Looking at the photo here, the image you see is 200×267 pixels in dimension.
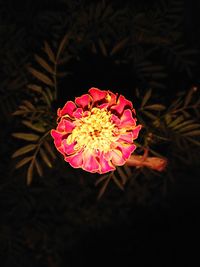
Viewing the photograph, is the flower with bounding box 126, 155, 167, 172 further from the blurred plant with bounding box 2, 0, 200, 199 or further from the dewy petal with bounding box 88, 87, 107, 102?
the dewy petal with bounding box 88, 87, 107, 102

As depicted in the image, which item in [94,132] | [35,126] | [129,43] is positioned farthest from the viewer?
[129,43]

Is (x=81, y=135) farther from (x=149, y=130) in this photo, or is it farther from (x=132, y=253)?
(x=132, y=253)

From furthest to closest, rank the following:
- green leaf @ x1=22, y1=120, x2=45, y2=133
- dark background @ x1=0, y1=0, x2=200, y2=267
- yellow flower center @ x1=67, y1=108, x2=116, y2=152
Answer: dark background @ x1=0, y1=0, x2=200, y2=267, green leaf @ x1=22, y1=120, x2=45, y2=133, yellow flower center @ x1=67, y1=108, x2=116, y2=152

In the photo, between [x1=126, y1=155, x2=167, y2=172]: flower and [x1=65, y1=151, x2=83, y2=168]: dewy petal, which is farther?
[x1=126, y1=155, x2=167, y2=172]: flower

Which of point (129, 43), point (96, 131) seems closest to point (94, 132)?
point (96, 131)

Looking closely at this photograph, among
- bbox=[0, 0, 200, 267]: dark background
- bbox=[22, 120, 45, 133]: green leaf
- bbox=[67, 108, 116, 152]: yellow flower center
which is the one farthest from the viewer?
bbox=[0, 0, 200, 267]: dark background

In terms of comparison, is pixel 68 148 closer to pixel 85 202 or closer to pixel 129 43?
pixel 129 43

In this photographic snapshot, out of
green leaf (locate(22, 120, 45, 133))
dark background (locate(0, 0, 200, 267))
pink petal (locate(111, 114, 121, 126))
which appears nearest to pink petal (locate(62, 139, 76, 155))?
pink petal (locate(111, 114, 121, 126))

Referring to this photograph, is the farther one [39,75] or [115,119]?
[39,75]

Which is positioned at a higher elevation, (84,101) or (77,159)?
(84,101)

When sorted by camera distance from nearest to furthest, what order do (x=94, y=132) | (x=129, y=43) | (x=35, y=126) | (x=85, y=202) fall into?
1. (x=94, y=132)
2. (x=35, y=126)
3. (x=129, y=43)
4. (x=85, y=202)
